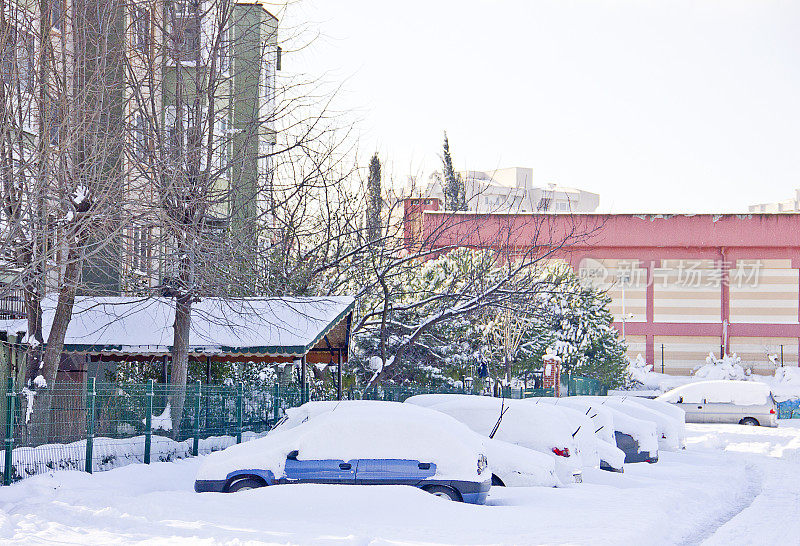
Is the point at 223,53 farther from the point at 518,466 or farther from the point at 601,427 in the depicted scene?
the point at 518,466

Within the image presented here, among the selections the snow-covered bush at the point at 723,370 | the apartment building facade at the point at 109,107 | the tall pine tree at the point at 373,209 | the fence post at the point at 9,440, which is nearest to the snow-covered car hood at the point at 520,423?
the apartment building facade at the point at 109,107

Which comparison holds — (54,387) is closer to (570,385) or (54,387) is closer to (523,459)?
(523,459)

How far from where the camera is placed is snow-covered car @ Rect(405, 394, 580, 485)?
55.2ft

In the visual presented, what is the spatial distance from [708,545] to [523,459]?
4024 millimetres

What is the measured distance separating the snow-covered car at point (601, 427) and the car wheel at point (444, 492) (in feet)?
18.1

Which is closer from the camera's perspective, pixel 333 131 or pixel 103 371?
pixel 333 131

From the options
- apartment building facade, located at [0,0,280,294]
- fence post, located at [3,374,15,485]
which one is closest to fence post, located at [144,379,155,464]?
apartment building facade, located at [0,0,280,294]

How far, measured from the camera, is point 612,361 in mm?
47406

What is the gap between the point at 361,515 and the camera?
1195 centimetres

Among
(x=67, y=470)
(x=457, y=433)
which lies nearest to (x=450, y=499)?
(x=457, y=433)

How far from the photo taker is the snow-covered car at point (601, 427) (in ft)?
62.9

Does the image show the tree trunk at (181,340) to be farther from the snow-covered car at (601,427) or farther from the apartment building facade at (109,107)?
the snow-covered car at (601,427)

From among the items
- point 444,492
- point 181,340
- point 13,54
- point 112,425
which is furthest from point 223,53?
point 444,492

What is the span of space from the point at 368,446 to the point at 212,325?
10239 mm
